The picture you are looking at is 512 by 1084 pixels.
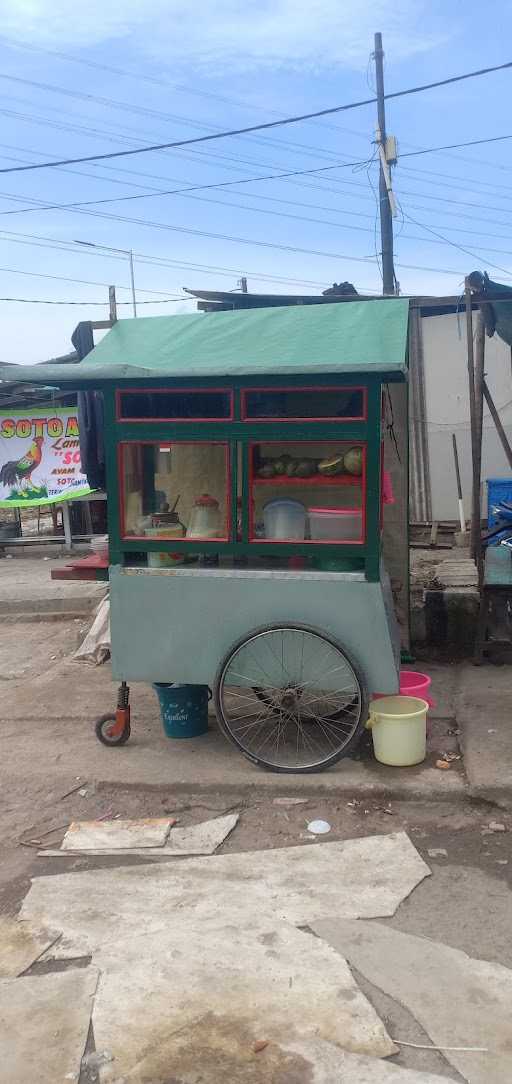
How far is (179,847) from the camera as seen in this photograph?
12.8ft

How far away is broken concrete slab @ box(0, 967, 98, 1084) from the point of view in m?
2.47

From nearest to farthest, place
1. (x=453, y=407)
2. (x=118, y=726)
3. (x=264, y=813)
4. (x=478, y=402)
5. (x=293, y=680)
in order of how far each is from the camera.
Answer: (x=264, y=813)
(x=293, y=680)
(x=118, y=726)
(x=478, y=402)
(x=453, y=407)

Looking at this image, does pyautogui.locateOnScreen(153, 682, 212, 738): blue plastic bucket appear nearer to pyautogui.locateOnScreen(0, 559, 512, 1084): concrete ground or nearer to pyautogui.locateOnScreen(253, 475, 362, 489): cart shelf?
pyautogui.locateOnScreen(0, 559, 512, 1084): concrete ground

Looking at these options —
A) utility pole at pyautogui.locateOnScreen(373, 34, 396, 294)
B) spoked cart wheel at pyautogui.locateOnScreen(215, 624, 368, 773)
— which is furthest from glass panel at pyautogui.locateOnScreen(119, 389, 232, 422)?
utility pole at pyautogui.locateOnScreen(373, 34, 396, 294)

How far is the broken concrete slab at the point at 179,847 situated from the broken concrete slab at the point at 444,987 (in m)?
0.86

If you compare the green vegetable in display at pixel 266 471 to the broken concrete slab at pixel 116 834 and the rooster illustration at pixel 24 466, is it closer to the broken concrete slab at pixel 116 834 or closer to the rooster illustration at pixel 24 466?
the broken concrete slab at pixel 116 834

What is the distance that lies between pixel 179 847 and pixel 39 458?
29.5ft

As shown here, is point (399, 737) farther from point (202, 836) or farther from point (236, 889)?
point (236, 889)

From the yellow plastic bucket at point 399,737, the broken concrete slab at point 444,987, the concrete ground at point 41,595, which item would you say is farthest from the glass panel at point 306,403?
the concrete ground at point 41,595

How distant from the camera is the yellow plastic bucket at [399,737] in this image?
461 cm

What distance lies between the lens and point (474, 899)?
133 inches

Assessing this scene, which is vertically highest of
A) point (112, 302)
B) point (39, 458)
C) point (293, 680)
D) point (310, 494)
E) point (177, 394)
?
point (112, 302)

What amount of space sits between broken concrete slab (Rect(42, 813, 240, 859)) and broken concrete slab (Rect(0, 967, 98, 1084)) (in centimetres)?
93

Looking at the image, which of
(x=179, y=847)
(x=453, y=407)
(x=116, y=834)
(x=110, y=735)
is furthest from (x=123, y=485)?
(x=453, y=407)
